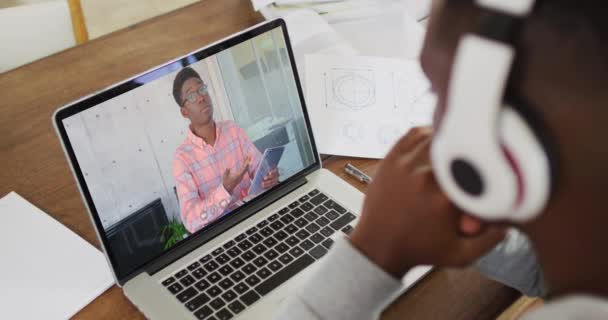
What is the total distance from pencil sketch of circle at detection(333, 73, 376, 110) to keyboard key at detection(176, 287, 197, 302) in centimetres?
41

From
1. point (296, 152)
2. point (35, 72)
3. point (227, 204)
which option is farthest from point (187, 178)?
point (35, 72)

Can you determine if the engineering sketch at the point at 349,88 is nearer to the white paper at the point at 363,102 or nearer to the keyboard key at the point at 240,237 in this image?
the white paper at the point at 363,102

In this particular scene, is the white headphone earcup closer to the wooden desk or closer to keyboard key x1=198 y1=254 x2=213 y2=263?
the wooden desk

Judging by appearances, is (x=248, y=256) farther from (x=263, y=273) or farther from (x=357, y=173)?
(x=357, y=173)

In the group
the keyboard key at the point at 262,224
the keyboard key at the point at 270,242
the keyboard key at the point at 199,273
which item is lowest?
the keyboard key at the point at 270,242

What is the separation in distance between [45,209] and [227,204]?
0.28 meters

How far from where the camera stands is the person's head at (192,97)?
32.9 inches

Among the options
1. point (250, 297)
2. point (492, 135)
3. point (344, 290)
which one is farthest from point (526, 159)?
point (250, 297)

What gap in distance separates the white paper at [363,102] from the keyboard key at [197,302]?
12.5 inches

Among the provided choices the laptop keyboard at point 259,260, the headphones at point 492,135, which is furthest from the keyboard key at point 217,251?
the headphones at point 492,135

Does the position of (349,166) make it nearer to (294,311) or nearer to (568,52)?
(294,311)

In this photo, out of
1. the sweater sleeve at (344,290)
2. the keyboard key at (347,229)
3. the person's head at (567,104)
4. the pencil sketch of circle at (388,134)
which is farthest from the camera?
the pencil sketch of circle at (388,134)

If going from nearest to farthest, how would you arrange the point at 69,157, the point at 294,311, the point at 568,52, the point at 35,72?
the point at 568,52 → the point at 294,311 → the point at 69,157 → the point at 35,72

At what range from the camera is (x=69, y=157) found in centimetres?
76
